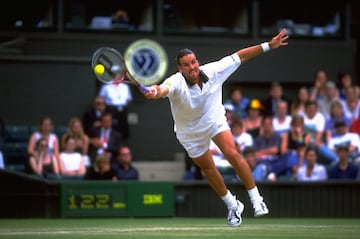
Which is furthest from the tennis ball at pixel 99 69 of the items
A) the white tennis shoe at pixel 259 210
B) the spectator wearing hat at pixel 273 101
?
the spectator wearing hat at pixel 273 101

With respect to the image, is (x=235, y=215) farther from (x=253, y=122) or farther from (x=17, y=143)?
(x=17, y=143)

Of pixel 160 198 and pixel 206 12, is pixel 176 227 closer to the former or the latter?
pixel 160 198

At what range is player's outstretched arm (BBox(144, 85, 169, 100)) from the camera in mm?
11367

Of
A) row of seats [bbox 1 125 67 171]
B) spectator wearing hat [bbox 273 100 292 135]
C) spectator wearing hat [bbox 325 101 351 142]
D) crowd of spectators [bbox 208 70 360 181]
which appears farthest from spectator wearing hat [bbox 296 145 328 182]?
row of seats [bbox 1 125 67 171]

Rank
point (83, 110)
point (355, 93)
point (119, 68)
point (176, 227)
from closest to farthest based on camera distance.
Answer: point (119, 68), point (176, 227), point (355, 93), point (83, 110)

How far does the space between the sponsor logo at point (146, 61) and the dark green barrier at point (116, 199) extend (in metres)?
4.13

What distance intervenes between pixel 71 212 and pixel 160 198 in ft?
4.99

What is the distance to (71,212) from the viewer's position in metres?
17.1

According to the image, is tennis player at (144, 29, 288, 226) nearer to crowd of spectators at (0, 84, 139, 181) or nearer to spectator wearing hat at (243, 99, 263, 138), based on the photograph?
crowd of spectators at (0, 84, 139, 181)

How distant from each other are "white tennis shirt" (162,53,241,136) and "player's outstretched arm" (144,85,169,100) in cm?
69

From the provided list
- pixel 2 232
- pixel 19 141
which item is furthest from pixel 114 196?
pixel 2 232

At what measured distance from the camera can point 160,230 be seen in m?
13.0

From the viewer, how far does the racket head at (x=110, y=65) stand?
1174cm

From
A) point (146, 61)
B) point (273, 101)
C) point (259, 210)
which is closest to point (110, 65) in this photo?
point (259, 210)
